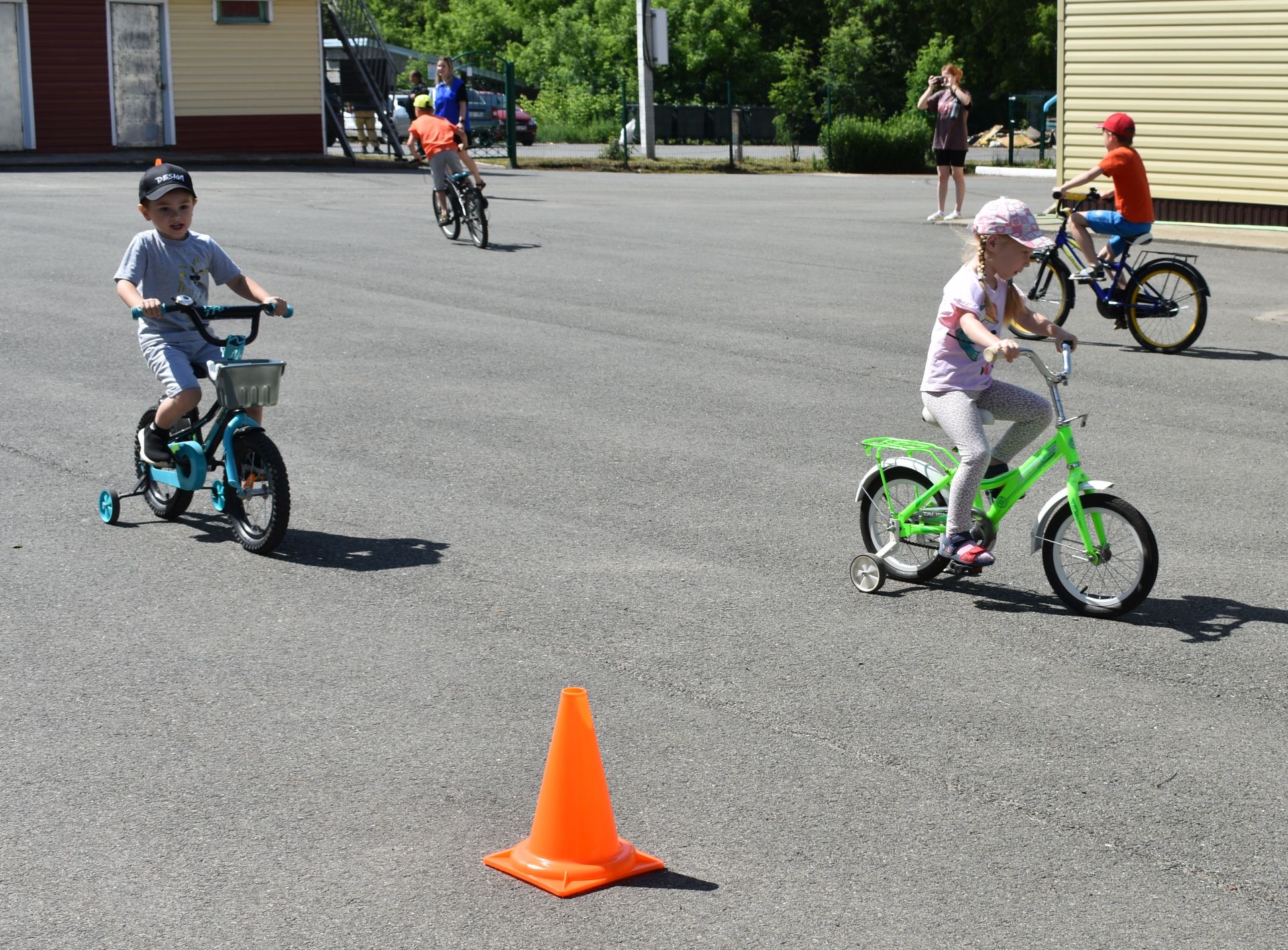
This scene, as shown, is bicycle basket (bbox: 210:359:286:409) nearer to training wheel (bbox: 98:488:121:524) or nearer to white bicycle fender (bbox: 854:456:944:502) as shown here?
training wheel (bbox: 98:488:121:524)

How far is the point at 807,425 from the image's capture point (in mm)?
10539

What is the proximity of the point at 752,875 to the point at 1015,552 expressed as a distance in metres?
3.64

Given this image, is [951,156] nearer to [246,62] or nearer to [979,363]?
[979,363]

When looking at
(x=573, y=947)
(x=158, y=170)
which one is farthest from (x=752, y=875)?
(x=158, y=170)

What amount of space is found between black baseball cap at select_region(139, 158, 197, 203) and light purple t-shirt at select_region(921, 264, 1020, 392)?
11.2ft

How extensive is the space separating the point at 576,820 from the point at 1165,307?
10.3m

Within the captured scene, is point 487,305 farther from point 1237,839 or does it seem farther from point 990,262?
point 1237,839


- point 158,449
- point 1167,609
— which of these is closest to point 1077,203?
point 1167,609

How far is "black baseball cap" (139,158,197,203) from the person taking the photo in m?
7.58

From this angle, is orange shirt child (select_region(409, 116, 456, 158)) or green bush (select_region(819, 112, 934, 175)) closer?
orange shirt child (select_region(409, 116, 456, 158))

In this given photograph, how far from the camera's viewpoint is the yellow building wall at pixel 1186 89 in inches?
861

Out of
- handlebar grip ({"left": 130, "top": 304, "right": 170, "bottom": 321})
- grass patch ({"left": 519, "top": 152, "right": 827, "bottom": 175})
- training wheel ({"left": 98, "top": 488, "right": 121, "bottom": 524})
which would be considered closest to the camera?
handlebar grip ({"left": 130, "top": 304, "right": 170, "bottom": 321})

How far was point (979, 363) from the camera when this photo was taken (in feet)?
22.5

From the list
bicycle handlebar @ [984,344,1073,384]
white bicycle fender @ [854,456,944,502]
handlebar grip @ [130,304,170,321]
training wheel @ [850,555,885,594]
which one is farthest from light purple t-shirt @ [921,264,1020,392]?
handlebar grip @ [130,304,170,321]
